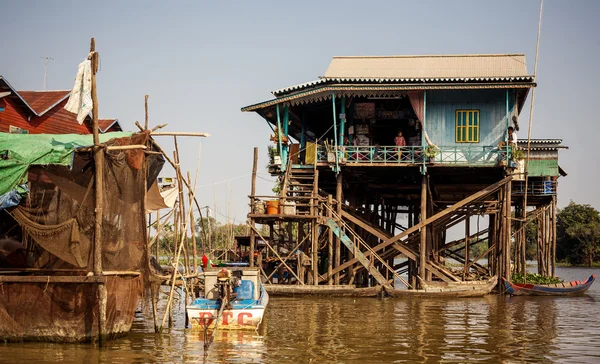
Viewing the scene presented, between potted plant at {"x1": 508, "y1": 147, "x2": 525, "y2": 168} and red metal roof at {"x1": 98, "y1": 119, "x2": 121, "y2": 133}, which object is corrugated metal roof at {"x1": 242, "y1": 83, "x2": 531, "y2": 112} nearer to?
potted plant at {"x1": 508, "y1": 147, "x2": 525, "y2": 168}

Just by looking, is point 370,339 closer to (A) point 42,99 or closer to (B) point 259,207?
(B) point 259,207

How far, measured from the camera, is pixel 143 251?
50.0 feet

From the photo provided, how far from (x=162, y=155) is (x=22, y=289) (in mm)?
3901

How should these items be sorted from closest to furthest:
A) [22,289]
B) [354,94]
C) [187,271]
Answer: [22,289]
[187,271]
[354,94]

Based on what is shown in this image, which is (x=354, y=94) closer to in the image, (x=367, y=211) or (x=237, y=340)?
(x=367, y=211)

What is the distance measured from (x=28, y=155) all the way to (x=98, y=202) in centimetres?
180

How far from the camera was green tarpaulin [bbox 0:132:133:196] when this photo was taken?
13828 mm

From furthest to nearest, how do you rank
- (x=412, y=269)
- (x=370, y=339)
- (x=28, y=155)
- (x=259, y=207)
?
(x=412, y=269)
(x=259, y=207)
(x=370, y=339)
(x=28, y=155)

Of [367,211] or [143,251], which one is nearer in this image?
[143,251]

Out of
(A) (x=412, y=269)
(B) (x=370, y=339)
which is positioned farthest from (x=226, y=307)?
(A) (x=412, y=269)

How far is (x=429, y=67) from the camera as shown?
91.8 feet

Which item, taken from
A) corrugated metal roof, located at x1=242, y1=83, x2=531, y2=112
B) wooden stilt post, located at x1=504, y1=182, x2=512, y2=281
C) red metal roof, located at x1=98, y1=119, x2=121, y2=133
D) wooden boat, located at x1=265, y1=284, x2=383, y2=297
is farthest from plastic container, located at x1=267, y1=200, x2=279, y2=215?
red metal roof, located at x1=98, y1=119, x2=121, y2=133

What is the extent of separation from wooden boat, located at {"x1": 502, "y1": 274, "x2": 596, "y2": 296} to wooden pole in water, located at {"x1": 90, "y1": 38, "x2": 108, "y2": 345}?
16.6 m

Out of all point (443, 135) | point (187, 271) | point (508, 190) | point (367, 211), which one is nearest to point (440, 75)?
point (443, 135)
